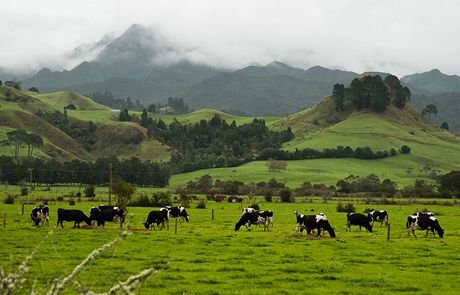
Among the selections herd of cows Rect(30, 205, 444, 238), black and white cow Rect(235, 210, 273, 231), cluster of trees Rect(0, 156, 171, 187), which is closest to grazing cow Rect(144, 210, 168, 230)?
herd of cows Rect(30, 205, 444, 238)

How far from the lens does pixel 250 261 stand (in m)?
26.0

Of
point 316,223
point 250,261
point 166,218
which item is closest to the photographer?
point 250,261

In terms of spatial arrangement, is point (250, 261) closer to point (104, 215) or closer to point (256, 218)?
point (256, 218)

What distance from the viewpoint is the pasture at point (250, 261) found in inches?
799

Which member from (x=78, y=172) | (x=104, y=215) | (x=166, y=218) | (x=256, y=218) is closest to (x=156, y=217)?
(x=166, y=218)

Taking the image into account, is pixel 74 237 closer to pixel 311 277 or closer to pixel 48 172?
pixel 311 277

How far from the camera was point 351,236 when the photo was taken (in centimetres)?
3969

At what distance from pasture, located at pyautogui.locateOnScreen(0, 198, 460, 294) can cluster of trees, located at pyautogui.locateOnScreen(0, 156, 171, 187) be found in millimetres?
103421

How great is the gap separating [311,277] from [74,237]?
18.3 meters

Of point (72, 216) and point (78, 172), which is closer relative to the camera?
point (72, 216)

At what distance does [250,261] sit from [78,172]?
416 feet

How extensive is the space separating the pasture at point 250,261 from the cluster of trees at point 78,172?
10342 centimetres

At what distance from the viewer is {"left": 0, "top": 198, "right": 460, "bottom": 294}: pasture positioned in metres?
20.3

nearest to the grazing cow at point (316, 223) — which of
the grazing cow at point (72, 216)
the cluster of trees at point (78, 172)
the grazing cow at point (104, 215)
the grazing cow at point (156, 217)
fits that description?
the grazing cow at point (156, 217)
